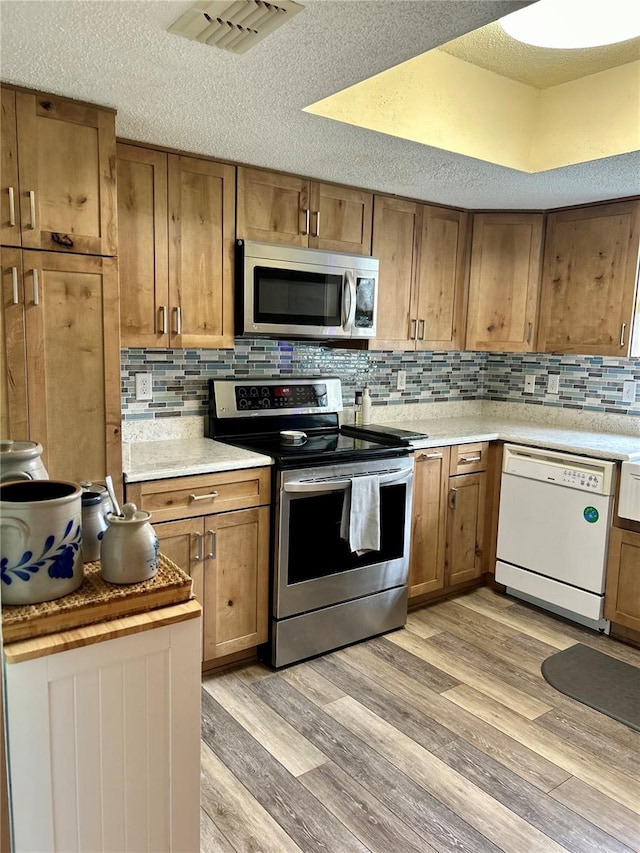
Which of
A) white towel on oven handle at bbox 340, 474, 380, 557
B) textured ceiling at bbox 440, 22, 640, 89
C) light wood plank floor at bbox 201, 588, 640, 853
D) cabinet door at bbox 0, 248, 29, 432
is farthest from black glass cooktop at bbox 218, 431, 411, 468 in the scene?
textured ceiling at bbox 440, 22, 640, 89

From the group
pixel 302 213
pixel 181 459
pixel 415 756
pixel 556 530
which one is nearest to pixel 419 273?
pixel 302 213

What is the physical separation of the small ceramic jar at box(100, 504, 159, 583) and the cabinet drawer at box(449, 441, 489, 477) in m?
2.19

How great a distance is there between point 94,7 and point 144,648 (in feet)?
4.74

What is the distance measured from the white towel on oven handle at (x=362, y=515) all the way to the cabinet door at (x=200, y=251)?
0.86 m

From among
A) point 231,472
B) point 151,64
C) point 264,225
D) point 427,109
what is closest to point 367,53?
point 151,64

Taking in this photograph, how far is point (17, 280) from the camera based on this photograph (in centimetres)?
196

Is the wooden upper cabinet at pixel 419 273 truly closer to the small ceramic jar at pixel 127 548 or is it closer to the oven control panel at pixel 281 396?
the oven control panel at pixel 281 396

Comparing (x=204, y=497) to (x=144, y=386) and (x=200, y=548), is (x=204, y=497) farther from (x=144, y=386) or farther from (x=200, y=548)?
(x=144, y=386)

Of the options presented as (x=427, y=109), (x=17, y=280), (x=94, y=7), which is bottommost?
(x=17, y=280)

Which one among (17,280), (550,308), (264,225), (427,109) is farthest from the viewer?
(550,308)

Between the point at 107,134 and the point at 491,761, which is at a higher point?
the point at 107,134

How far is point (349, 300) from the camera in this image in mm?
3090

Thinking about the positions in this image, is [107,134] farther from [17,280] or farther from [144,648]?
[144,648]

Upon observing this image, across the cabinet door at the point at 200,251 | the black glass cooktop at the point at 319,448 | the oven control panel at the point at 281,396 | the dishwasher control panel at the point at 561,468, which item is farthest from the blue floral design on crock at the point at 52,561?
the dishwasher control panel at the point at 561,468
